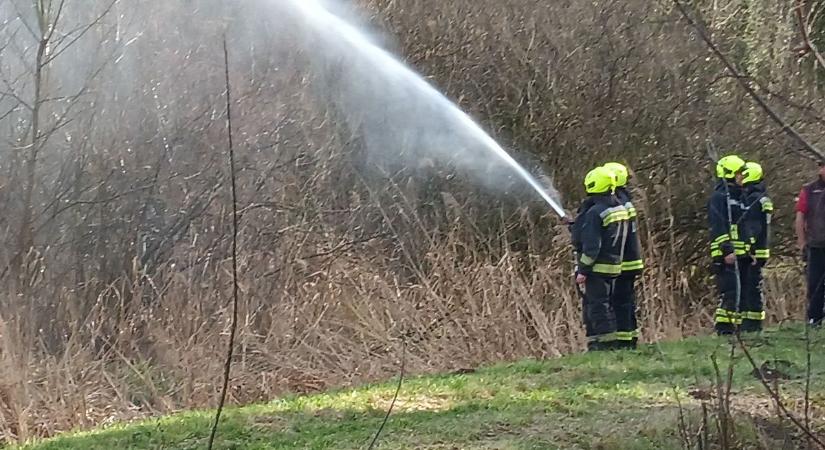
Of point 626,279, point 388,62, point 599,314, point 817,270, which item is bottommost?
point 599,314

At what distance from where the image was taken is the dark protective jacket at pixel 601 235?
7.61m

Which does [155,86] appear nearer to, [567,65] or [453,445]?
[567,65]

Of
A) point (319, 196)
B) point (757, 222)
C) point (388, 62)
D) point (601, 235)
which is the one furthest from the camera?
A: point (388, 62)

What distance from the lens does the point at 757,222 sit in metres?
8.44

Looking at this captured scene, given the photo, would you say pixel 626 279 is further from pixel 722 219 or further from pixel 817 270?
pixel 817 270

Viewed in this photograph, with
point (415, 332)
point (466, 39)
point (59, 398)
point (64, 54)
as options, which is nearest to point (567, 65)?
point (466, 39)

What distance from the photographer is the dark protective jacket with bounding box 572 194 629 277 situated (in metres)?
7.61

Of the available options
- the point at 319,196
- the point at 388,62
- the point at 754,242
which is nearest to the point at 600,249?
the point at 754,242

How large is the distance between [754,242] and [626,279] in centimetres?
126

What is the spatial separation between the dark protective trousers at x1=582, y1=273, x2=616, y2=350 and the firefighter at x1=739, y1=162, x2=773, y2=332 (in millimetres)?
1386

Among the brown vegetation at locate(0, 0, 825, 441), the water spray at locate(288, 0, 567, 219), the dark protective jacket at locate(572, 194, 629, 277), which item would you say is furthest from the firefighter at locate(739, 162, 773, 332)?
the water spray at locate(288, 0, 567, 219)

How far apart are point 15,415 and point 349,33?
20.8 feet

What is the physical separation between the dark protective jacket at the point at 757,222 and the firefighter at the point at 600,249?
131 centimetres

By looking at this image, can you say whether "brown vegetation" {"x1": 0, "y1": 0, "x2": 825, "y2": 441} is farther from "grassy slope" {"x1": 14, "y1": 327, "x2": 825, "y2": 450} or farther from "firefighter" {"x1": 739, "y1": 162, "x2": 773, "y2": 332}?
"grassy slope" {"x1": 14, "y1": 327, "x2": 825, "y2": 450}
